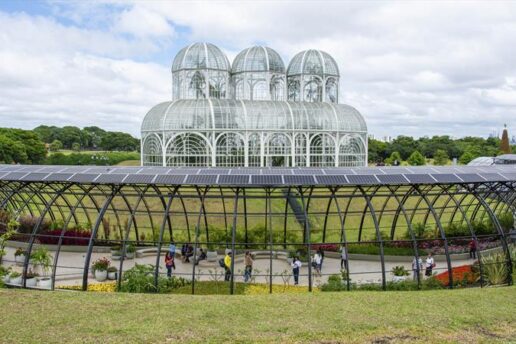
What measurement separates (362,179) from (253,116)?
3934 cm

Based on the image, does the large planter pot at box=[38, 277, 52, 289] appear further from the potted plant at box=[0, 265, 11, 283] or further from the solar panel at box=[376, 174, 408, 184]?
the solar panel at box=[376, 174, 408, 184]

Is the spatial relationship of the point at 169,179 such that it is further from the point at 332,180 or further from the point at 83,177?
the point at 332,180

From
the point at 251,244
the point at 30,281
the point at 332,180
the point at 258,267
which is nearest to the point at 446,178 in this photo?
the point at 332,180

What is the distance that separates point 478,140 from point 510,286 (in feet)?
398

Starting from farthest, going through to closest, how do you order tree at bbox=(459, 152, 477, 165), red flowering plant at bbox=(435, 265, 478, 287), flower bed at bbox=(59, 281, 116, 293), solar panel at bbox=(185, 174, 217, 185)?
tree at bbox=(459, 152, 477, 165) < red flowering plant at bbox=(435, 265, 478, 287) < flower bed at bbox=(59, 281, 116, 293) < solar panel at bbox=(185, 174, 217, 185)

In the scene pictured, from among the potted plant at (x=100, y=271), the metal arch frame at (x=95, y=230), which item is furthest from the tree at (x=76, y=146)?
the metal arch frame at (x=95, y=230)

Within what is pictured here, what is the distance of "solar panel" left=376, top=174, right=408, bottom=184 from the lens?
68.9 feet

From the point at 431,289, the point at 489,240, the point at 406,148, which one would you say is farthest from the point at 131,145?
the point at 431,289

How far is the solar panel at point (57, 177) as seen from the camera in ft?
70.3

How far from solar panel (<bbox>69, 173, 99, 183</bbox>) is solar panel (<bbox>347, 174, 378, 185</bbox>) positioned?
11.2 m

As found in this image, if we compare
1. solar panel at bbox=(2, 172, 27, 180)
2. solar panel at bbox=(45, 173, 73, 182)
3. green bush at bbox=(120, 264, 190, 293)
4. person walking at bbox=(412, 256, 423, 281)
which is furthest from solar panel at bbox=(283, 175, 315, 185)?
solar panel at bbox=(2, 172, 27, 180)

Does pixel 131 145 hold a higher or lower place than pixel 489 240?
higher

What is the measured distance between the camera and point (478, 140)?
129875mm

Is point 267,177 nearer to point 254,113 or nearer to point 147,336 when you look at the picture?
point 147,336
